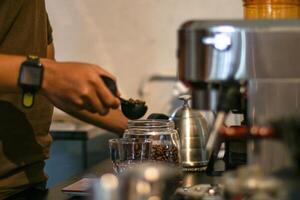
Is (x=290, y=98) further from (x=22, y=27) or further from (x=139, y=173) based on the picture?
(x=22, y=27)

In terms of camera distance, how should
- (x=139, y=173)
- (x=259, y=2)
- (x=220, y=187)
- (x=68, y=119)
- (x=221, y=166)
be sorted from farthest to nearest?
(x=68, y=119)
(x=259, y=2)
(x=221, y=166)
(x=220, y=187)
(x=139, y=173)

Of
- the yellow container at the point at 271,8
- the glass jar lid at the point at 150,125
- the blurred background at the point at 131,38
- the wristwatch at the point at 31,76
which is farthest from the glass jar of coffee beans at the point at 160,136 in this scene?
the blurred background at the point at 131,38

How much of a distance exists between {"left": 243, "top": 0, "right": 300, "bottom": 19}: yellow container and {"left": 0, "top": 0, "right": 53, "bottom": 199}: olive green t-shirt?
60 cm

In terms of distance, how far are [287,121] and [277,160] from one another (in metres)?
0.06

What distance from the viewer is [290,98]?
3.16 ft

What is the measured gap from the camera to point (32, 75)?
108 cm

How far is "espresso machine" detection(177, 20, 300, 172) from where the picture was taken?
942mm

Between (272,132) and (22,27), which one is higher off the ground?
(22,27)

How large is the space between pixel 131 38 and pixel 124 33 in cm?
4

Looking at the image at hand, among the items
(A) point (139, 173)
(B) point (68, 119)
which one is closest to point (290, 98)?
(A) point (139, 173)

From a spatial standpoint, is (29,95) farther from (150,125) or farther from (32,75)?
(150,125)

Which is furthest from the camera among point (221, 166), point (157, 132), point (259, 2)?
point (259, 2)

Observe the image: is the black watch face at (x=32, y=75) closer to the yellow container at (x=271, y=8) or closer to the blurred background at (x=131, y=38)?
the yellow container at (x=271, y=8)

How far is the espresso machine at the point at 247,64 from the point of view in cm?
94
